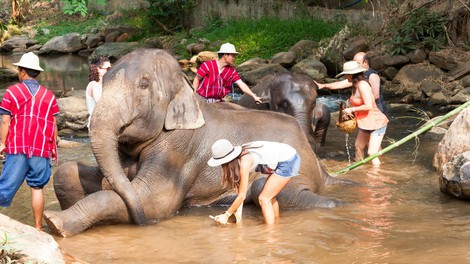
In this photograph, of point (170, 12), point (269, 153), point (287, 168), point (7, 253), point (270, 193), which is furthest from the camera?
point (170, 12)

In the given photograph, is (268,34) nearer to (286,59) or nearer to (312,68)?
(286,59)

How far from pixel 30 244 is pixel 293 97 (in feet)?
22.7

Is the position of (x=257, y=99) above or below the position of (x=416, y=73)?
above

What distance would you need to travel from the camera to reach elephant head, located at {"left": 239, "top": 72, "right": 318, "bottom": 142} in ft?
38.6

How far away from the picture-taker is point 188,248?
7.25 m

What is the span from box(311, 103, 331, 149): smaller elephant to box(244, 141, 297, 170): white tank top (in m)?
4.65

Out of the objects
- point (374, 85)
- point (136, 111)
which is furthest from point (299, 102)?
point (136, 111)

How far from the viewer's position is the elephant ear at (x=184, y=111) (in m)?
8.48

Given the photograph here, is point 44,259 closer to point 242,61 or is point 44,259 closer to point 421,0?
point 421,0

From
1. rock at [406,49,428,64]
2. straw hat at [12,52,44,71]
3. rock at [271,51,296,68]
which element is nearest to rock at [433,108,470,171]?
Answer: straw hat at [12,52,44,71]

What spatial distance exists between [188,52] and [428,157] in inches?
664

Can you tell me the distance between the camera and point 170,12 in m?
31.3

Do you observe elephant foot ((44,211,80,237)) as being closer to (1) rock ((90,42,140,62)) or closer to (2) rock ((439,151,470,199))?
(2) rock ((439,151,470,199))

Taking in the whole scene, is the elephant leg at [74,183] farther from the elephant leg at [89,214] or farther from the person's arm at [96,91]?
the person's arm at [96,91]
